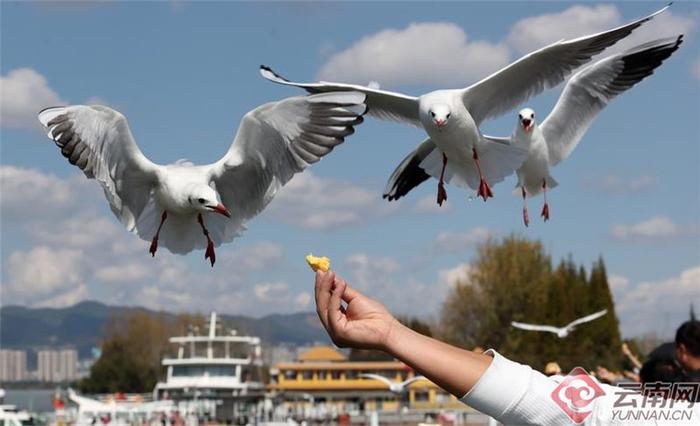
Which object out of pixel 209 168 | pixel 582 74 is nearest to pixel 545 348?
pixel 582 74

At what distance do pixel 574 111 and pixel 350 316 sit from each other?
357 inches

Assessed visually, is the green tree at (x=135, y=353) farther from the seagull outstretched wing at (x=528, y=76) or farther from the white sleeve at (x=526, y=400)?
the white sleeve at (x=526, y=400)

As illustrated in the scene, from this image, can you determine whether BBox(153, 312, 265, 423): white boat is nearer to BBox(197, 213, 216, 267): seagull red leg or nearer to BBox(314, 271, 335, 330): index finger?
BBox(197, 213, 216, 267): seagull red leg

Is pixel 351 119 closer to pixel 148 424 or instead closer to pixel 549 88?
pixel 549 88

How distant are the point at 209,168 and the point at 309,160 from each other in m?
0.65

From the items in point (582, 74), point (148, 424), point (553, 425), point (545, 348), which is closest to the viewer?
point (553, 425)

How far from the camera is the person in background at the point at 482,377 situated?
1854 millimetres

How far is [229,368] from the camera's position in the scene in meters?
51.8

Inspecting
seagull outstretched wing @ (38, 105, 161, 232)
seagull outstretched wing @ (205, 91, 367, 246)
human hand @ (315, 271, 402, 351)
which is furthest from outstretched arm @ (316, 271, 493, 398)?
seagull outstretched wing @ (38, 105, 161, 232)

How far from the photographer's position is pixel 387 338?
6.24ft

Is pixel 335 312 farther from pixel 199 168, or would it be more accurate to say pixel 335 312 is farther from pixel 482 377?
pixel 199 168

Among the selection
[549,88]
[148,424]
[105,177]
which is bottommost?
[148,424]

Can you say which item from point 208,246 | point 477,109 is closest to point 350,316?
point 208,246

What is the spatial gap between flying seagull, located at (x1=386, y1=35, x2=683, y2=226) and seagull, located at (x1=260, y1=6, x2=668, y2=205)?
0.08 metres
